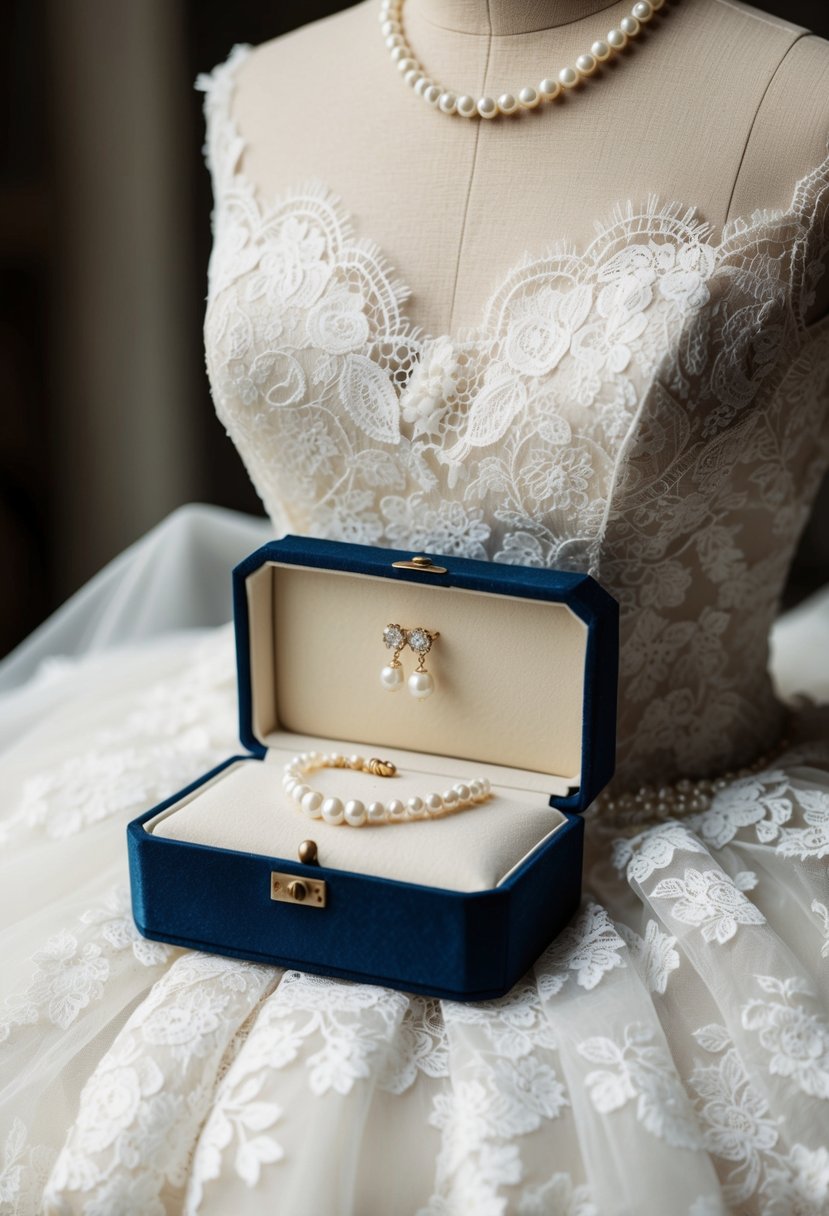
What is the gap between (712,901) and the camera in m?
0.92

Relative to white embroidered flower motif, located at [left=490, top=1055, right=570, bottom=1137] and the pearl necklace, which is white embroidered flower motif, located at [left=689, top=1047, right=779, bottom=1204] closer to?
white embroidered flower motif, located at [left=490, top=1055, right=570, bottom=1137]

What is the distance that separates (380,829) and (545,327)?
1.34 ft

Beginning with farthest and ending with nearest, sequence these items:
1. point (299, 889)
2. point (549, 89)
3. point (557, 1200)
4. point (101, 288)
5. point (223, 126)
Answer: point (101, 288) → point (223, 126) → point (549, 89) → point (299, 889) → point (557, 1200)

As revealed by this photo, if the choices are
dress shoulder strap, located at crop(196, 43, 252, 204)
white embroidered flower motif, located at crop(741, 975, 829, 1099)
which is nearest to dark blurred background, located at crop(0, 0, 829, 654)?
dress shoulder strap, located at crop(196, 43, 252, 204)

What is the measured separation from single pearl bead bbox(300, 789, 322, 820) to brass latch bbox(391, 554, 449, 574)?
0.62ft

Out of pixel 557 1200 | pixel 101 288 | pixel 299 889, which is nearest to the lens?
pixel 557 1200

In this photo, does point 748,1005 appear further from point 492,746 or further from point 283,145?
point 283,145

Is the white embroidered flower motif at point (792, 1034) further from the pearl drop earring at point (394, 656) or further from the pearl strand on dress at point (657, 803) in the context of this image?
the pearl drop earring at point (394, 656)

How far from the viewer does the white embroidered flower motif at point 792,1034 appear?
2.67 ft

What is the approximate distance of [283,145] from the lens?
1.09 m

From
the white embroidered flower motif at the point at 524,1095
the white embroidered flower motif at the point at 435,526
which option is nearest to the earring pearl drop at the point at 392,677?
the white embroidered flower motif at the point at 435,526

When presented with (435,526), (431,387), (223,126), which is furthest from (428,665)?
(223,126)

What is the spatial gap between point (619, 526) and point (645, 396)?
0.11 metres

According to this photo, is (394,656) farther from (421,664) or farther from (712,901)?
(712,901)
